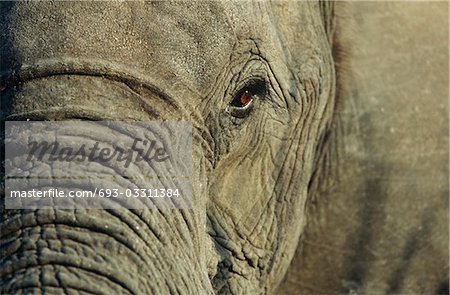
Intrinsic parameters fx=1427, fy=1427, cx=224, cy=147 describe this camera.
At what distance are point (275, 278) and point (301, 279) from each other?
183mm

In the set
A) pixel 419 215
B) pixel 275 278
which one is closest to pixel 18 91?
pixel 275 278

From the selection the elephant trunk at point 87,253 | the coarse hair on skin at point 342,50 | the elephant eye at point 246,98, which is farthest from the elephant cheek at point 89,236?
the coarse hair on skin at point 342,50

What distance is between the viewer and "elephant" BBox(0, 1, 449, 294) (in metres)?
2.53

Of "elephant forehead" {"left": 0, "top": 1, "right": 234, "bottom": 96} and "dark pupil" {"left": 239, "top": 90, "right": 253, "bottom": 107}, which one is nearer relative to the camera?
"elephant forehead" {"left": 0, "top": 1, "right": 234, "bottom": 96}

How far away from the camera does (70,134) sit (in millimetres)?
2561

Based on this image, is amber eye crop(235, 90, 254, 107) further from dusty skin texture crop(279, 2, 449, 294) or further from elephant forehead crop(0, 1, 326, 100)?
dusty skin texture crop(279, 2, 449, 294)

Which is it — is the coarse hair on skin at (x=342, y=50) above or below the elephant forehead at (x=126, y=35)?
above

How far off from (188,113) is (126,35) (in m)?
0.21

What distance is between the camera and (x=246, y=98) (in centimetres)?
305

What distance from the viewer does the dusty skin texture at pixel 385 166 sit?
3410 mm

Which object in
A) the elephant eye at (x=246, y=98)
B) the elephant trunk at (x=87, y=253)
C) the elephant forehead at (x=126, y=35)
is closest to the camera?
the elephant trunk at (x=87, y=253)

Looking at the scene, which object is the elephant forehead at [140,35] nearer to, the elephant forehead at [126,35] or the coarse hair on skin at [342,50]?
the elephant forehead at [126,35]

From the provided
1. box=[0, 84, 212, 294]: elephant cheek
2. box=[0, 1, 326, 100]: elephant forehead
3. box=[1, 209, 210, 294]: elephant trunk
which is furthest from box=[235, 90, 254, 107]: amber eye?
box=[1, 209, 210, 294]: elephant trunk

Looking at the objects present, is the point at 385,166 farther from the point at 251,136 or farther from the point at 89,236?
the point at 89,236
